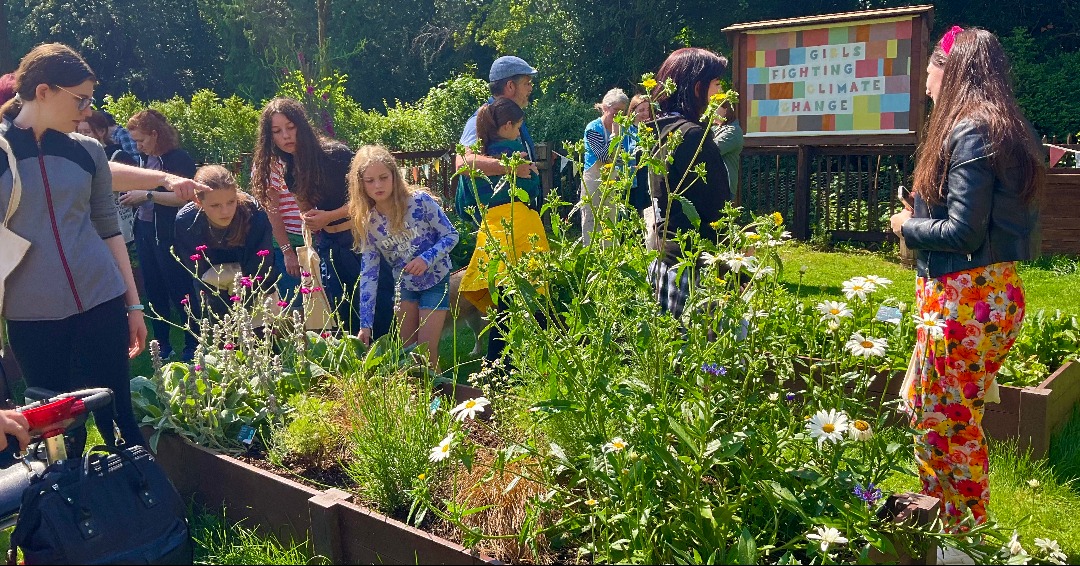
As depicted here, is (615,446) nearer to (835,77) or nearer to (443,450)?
(443,450)

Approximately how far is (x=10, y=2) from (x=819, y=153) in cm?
3575

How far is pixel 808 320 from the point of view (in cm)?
348

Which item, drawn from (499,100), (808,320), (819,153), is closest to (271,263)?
(499,100)

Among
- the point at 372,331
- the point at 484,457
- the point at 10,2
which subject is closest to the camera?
the point at 484,457

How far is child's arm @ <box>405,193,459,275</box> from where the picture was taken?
4.72 m

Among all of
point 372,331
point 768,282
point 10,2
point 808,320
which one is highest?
point 10,2

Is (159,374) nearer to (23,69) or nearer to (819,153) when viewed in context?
(23,69)

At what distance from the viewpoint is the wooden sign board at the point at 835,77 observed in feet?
27.3

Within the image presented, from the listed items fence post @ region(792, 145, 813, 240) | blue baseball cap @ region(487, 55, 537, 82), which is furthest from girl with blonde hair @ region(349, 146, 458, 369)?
fence post @ region(792, 145, 813, 240)

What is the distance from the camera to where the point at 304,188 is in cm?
536

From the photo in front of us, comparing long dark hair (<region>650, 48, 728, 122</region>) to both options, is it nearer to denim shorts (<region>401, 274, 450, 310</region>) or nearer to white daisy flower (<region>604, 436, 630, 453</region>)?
denim shorts (<region>401, 274, 450, 310</region>)

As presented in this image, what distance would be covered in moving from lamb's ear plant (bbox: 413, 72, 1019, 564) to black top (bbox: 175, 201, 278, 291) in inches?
124

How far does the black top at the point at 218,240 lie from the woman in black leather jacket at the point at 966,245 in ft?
12.2

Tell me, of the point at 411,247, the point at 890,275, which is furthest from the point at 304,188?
the point at 890,275
